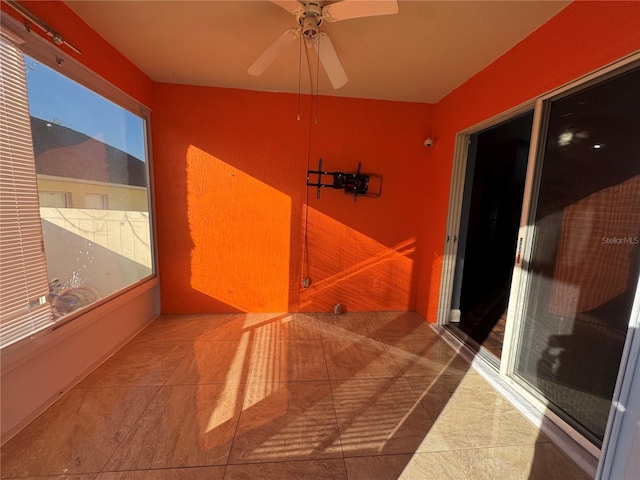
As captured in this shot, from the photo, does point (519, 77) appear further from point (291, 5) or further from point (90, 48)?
point (90, 48)

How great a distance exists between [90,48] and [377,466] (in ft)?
10.6

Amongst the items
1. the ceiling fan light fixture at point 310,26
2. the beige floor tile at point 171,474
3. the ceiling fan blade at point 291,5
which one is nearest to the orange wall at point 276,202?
the ceiling fan light fixture at point 310,26

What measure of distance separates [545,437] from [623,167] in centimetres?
153

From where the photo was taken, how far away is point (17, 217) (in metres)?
1.40

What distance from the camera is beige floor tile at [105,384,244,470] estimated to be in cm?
131

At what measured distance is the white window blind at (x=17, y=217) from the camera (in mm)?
1327

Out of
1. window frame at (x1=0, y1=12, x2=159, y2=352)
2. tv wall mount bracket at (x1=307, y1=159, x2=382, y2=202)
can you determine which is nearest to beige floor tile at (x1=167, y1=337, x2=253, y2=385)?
window frame at (x1=0, y1=12, x2=159, y2=352)

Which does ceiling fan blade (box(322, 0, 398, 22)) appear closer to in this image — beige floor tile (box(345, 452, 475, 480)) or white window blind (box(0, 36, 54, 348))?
white window blind (box(0, 36, 54, 348))

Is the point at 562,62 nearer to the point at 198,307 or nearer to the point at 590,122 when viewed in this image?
the point at 590,122

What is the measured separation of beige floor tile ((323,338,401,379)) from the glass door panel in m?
0.99

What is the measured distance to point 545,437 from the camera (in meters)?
1.50

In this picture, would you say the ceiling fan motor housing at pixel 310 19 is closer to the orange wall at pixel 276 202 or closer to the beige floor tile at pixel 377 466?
the orange wall at pixel 276 202

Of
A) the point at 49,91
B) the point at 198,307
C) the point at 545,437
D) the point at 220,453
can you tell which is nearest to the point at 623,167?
the point at 545,437

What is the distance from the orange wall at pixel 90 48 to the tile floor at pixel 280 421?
2.24 m
